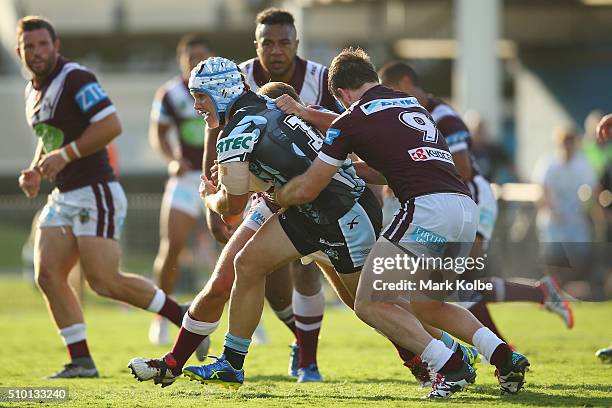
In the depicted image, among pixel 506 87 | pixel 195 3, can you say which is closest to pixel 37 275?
pixel 195 3

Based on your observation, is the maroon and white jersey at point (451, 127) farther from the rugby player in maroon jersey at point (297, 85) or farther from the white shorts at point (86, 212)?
the white shorts at point (86, 212)

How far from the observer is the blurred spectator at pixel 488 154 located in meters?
15.8

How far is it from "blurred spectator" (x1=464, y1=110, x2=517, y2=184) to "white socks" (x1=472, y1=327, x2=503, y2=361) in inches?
296

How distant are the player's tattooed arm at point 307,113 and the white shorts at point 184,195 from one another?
4.99m

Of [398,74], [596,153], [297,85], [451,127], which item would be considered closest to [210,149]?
[297,85]

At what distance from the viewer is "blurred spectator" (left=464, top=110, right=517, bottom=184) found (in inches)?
624

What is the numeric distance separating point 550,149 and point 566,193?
26.5 feet

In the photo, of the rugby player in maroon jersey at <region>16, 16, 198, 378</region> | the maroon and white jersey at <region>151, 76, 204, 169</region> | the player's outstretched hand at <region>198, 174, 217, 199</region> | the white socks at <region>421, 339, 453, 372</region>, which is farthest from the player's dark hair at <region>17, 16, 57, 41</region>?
the white socks at <region>421, 339, 453, 372</region>

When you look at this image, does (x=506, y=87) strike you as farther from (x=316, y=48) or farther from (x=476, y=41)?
(x=476, y=41)

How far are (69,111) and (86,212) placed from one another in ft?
2.43

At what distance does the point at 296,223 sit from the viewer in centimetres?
769

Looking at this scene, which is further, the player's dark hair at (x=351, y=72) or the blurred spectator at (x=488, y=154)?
the blurred spectator at (x=488, y=154)

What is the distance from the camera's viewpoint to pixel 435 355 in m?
7.33

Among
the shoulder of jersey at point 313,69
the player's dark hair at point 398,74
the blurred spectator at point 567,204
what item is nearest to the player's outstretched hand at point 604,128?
the player's dark hair at point 398,74
